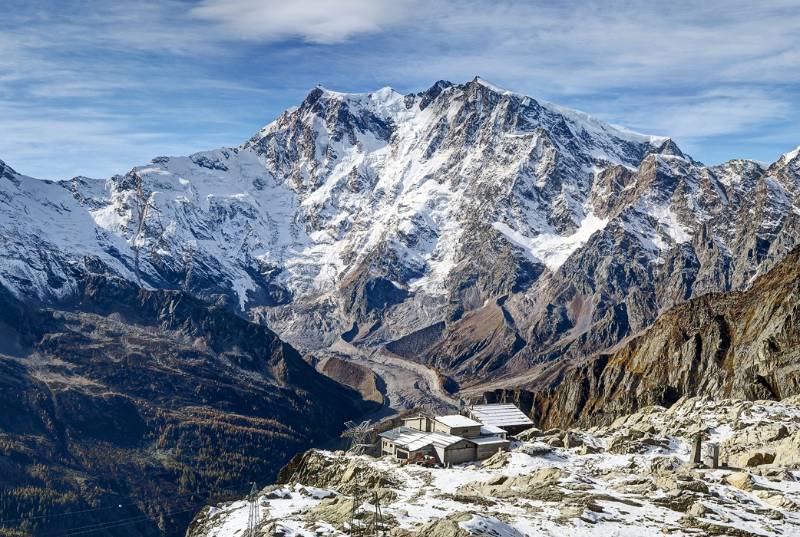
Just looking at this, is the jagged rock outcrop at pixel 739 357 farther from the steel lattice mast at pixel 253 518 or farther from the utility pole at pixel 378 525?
the steel lattice mast at pixel 253 518

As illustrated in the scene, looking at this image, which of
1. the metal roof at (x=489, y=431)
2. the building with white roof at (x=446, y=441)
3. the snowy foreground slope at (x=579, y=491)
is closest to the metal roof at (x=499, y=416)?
the building with white roof at (x=446, y=441)

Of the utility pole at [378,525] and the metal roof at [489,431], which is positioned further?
the metal roof at [489,431]

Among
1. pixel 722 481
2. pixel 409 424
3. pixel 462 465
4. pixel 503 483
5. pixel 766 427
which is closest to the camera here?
pixel 722 481

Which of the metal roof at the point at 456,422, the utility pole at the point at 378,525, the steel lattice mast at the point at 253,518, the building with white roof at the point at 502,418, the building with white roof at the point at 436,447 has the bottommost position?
the building with white roof at the point at 502,418

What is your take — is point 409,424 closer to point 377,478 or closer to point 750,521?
point 377,478

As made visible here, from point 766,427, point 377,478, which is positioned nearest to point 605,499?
point 377,478

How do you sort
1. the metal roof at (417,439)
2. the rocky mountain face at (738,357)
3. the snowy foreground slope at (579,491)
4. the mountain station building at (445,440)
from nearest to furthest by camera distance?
the snowy foreground slope at (579,491) → the mountain station building at (445,440) → the metal roof at (417,439) → the rocky mountain face at (738,357)
